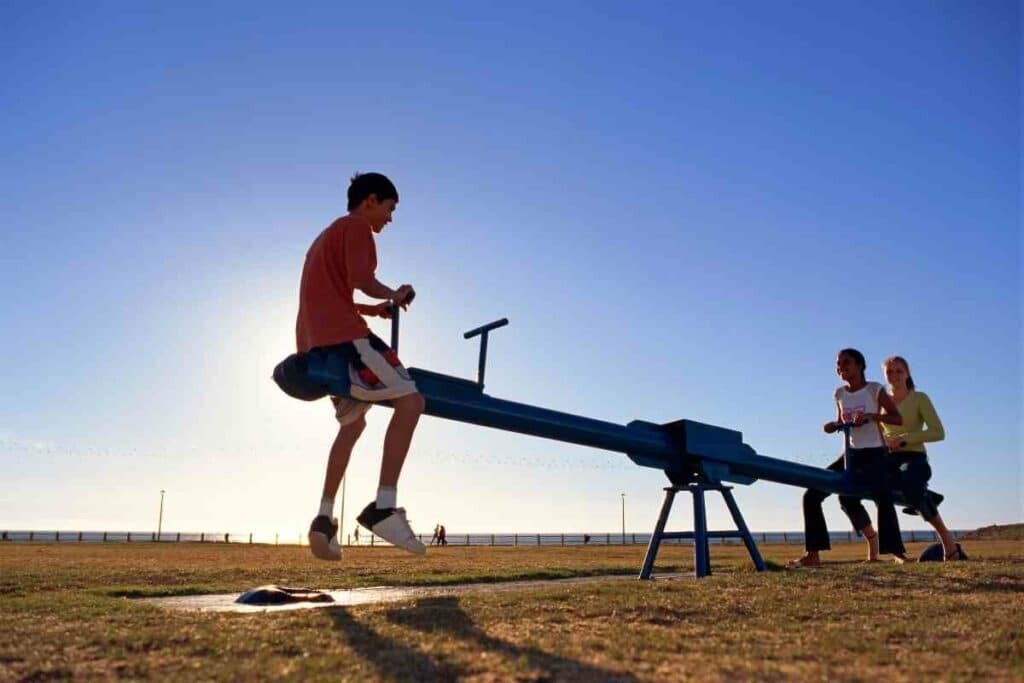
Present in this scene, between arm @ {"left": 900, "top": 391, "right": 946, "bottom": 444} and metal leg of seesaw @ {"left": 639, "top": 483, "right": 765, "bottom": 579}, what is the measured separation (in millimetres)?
2528

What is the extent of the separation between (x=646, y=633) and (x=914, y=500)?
21.7 ft

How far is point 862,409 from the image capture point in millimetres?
8727

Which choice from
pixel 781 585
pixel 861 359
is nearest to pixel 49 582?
pixel 781 585

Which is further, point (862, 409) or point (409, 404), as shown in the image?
point (862, 409)

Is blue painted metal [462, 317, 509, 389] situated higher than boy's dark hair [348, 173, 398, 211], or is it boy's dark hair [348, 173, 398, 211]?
boy's dark hair [348, 173, 398, 211]

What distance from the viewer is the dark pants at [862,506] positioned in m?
8.95

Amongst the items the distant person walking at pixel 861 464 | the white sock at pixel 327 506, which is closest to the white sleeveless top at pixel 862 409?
the distant person walking at pixel 861 464

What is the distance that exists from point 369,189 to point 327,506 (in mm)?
2033

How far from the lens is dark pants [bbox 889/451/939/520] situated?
29.1ft

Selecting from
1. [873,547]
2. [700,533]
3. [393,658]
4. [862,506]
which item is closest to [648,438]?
[700,533]

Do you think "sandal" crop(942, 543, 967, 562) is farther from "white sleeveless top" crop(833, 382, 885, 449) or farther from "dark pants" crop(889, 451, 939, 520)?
"white sleeveless top" crop(833, 382, 885, 449)

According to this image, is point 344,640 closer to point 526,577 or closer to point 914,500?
point 526,577

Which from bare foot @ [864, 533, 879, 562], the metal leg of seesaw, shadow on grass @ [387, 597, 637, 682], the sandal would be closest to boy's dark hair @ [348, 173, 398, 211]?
shadow on grass @ [387, 597, 637, 682]

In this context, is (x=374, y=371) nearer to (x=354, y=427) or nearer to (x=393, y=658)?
(x=354, y=427)
